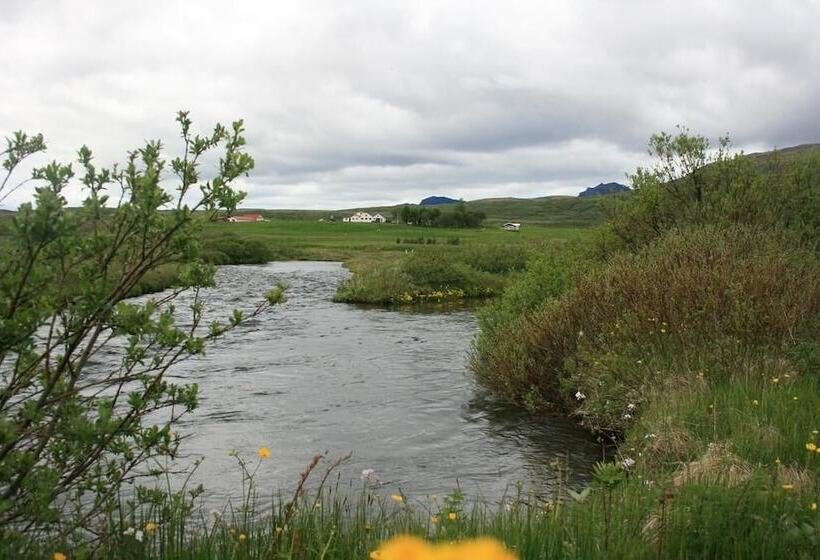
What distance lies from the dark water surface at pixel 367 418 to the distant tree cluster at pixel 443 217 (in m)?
129

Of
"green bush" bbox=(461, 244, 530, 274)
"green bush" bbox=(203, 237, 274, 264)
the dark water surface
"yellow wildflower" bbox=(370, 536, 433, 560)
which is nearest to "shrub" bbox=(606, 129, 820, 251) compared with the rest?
the dark water surface

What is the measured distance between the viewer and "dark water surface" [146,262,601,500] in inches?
392

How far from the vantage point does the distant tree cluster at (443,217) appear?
15125 cm

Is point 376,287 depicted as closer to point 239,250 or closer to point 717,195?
point 717,195

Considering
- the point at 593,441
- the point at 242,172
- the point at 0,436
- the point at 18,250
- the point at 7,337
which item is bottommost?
the point at 593,441

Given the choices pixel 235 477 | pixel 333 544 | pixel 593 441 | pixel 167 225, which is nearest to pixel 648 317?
pixel 593 441

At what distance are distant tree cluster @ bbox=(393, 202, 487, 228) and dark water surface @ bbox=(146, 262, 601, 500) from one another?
129 metres

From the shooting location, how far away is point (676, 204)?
18094 mm

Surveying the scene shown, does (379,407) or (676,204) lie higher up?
(676,204)

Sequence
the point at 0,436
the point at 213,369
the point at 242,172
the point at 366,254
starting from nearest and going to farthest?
the point at 0,436 → the point at 242,172 → the point at 213,369 → the point at 366,254

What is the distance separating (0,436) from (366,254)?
7177 cm

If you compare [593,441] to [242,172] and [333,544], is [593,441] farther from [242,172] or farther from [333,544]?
[242,172]

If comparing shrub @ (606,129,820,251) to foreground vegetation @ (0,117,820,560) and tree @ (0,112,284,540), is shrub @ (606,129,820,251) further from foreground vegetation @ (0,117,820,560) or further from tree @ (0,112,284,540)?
tree @ (0,112,284,540)

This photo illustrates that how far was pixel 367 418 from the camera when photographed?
1305 centimetres
